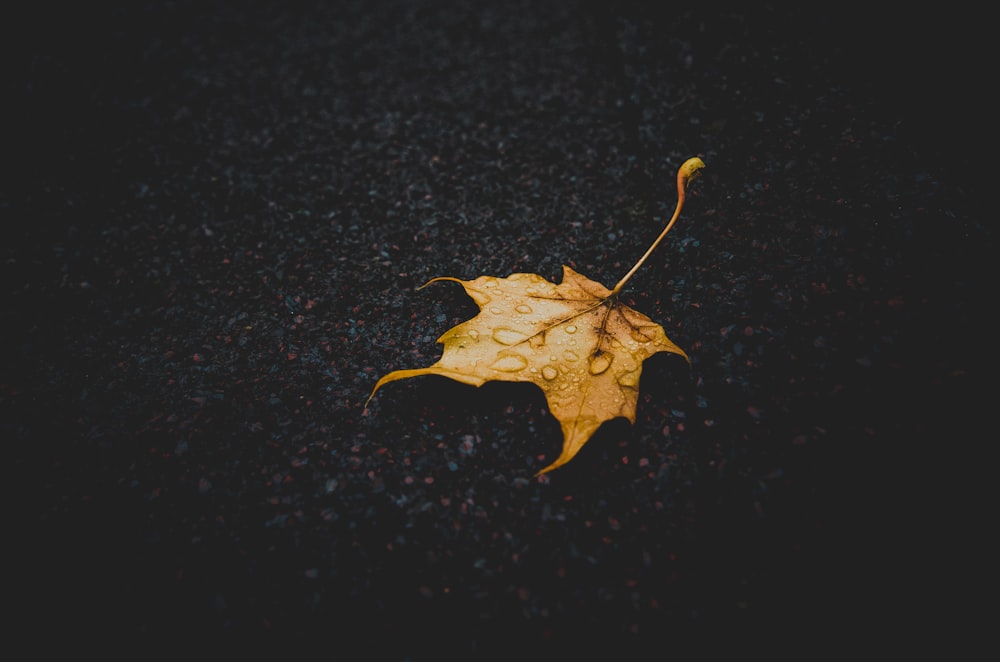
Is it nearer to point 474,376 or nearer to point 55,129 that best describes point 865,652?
point 474,376

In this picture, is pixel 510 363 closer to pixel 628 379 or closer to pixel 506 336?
pixel 506 336

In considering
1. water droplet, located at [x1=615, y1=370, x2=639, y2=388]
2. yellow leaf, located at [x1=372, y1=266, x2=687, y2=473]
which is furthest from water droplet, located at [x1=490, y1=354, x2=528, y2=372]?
water droplet, located at [x1=615, y1=370, x2=639, y2=388]

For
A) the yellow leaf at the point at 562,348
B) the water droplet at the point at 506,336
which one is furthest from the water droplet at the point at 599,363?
the water droplet at the point at 506,336

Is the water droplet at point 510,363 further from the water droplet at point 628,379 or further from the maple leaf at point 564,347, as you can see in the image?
the water droplet at point 628,379

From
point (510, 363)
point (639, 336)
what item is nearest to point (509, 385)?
point (510, 363)

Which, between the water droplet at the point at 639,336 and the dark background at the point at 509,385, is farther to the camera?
the water droplet at the point at 639,336

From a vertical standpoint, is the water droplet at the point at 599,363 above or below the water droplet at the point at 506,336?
below
